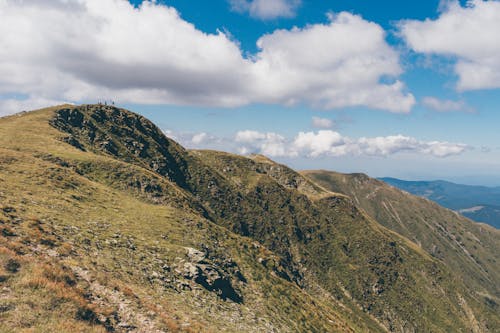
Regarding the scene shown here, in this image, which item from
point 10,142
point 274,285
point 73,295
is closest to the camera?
point 73,295

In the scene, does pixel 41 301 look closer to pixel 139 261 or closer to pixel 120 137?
pixel 139 261

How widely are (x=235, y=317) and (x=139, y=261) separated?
1557 centimetres

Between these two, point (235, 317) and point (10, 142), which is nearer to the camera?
point (235, 317)

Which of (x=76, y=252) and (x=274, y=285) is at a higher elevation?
(x=76, y=252)

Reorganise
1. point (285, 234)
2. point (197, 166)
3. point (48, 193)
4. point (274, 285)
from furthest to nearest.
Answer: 1. point (285, 234)
2. point (197, 166)
3. point (274, 285)
4. point (48, 193)

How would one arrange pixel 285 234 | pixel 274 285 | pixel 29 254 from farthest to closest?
pixel 285 234 < pixel 274 285 < pixel 29 254

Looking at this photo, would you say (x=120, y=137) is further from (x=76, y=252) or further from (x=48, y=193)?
(x=76, y=252)

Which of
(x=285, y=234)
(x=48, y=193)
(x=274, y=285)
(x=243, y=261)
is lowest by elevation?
(x=285, y=234)

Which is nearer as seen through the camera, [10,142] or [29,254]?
[29,254]

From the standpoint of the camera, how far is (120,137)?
134750 mm

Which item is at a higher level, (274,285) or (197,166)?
(197,166)

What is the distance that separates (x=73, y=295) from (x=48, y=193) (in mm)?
30694

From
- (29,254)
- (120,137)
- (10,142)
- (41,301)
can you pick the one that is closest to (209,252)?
(29,254)

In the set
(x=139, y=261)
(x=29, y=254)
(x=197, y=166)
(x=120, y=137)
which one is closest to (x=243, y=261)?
(x=139, y=261)
